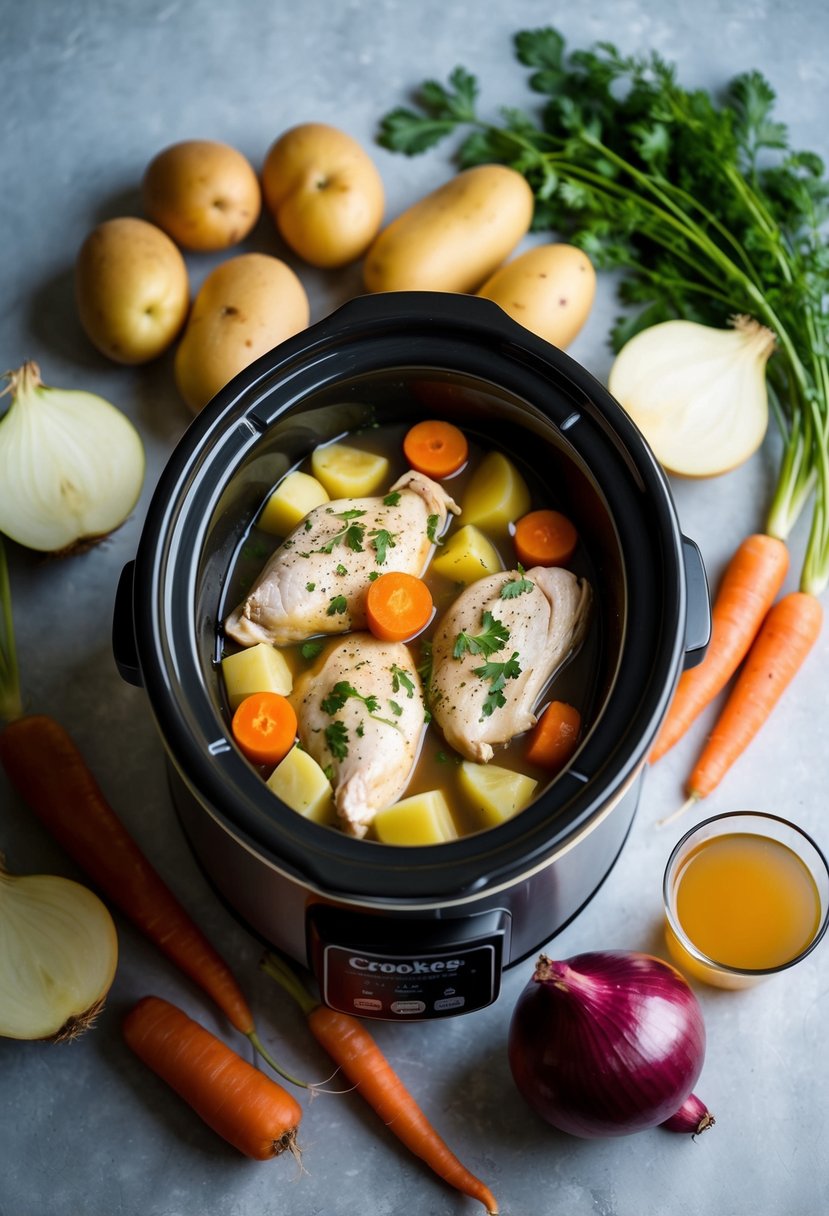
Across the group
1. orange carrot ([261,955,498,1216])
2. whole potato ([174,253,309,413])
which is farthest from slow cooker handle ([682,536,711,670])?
whole potato ([174,253,309,413])

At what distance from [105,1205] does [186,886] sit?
519 mm

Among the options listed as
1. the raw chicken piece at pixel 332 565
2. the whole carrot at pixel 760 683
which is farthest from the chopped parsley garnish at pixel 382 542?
the whole carrot at pixel 760 683

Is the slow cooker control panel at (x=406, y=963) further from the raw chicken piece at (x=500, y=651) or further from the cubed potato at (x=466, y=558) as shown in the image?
the cubed potato at (x=466, y=558)

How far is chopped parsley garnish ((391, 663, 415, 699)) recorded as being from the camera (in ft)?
5.75

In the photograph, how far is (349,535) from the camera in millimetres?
1860

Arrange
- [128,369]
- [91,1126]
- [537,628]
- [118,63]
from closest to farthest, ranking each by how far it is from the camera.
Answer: [537,628], [91,1126], [128,369], [118,63]

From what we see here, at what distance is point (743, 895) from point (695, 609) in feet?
1.99

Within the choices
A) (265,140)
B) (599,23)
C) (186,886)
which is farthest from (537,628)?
(599,23)

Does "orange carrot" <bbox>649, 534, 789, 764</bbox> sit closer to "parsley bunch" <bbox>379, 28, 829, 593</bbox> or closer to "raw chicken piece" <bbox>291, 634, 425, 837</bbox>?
"parsley bunch" <bbox>379, 28, 829, 593</bbox>

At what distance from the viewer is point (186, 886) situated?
2107 mm

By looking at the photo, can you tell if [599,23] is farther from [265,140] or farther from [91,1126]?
[91,1126]

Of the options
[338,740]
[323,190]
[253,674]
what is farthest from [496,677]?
[323,190]

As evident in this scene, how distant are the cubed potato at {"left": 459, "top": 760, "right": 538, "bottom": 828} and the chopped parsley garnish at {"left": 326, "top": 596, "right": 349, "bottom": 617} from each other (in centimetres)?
32

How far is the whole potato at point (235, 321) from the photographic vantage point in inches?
87.3
